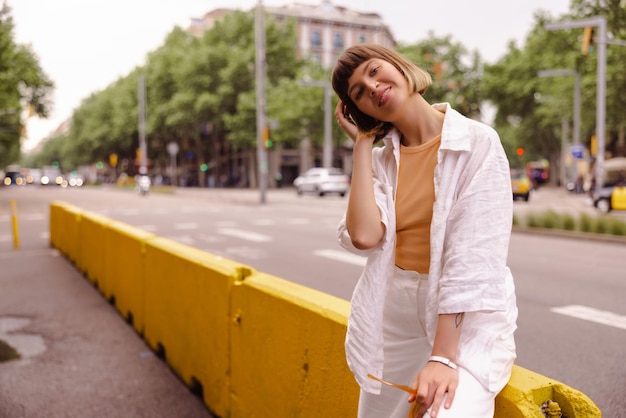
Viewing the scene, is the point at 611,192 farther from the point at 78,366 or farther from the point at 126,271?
the point at 78,366

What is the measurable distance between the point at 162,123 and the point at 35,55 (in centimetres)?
2575

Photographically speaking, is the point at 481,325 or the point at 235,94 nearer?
the point at 481,325

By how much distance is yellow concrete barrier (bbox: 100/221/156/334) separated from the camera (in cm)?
579

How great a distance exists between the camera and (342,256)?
1090cm

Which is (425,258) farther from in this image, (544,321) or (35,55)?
(35,55)

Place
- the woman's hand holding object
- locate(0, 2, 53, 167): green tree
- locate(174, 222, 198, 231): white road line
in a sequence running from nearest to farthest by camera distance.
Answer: the woman's hand holding object
locate(174, 222, 198, 231): white road line
locate(0, 2, 53, 167): green tree

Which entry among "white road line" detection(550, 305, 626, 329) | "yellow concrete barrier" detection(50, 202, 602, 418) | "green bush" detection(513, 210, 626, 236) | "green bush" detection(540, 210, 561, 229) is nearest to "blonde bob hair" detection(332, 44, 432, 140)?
"yellow concrete barrier" detection(50, 202, 602, 418)

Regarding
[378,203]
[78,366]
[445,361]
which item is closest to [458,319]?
[445,361]

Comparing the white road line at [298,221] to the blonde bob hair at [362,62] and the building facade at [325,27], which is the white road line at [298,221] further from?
the building facade at [325,27]

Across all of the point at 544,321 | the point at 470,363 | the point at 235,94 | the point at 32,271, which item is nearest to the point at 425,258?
the point at 470,363

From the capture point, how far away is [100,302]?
7629 mm

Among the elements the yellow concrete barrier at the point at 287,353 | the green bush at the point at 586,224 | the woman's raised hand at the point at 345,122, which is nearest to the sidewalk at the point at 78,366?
the yellow concrete barrier at the point at 287,353

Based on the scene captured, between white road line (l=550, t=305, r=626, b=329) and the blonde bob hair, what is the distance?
491 cm

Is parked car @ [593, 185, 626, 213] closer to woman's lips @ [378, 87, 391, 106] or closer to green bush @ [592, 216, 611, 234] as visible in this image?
green bush @ [592, 216, 611, 234]
